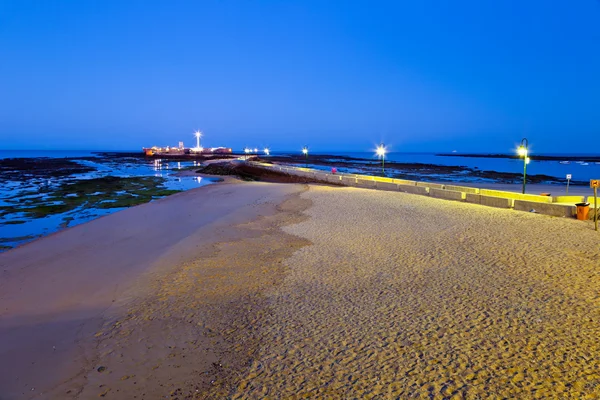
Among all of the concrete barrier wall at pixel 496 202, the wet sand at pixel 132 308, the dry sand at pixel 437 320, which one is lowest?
the wet sand at pixel 132 308

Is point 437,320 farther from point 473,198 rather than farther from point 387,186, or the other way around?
point 387,186

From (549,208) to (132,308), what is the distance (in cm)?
1519

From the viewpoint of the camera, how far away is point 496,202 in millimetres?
16391

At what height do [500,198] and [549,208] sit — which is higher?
[500,198]

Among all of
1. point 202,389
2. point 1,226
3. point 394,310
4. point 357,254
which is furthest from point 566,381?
point 1,226

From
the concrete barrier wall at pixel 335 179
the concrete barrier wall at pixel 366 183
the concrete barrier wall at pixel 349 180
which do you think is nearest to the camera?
the concrete barrier wall at pixel 366 183

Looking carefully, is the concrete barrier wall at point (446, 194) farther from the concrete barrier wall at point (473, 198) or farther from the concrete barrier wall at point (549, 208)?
the concrete barrier wall at point (549, 208)

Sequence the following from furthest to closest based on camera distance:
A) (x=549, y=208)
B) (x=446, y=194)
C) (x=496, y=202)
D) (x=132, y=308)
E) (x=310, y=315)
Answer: (x=446, y=194) → (x=496, y=202) → (x=549, y=208) → (x=132, y=308) → (x=310, y=315)

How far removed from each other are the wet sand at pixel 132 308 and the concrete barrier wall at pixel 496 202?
10.3m

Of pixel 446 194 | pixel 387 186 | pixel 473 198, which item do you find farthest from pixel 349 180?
pixel 473 198

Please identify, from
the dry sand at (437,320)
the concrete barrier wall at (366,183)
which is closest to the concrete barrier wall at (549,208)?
the dry sand at (437,320)

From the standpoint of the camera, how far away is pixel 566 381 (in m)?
4.25

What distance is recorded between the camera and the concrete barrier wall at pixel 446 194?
18.6 metres

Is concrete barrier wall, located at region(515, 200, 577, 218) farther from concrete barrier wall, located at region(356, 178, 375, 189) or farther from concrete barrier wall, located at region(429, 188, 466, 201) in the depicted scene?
concrete barrier wall, located at region(356, 178, 375, 189)
